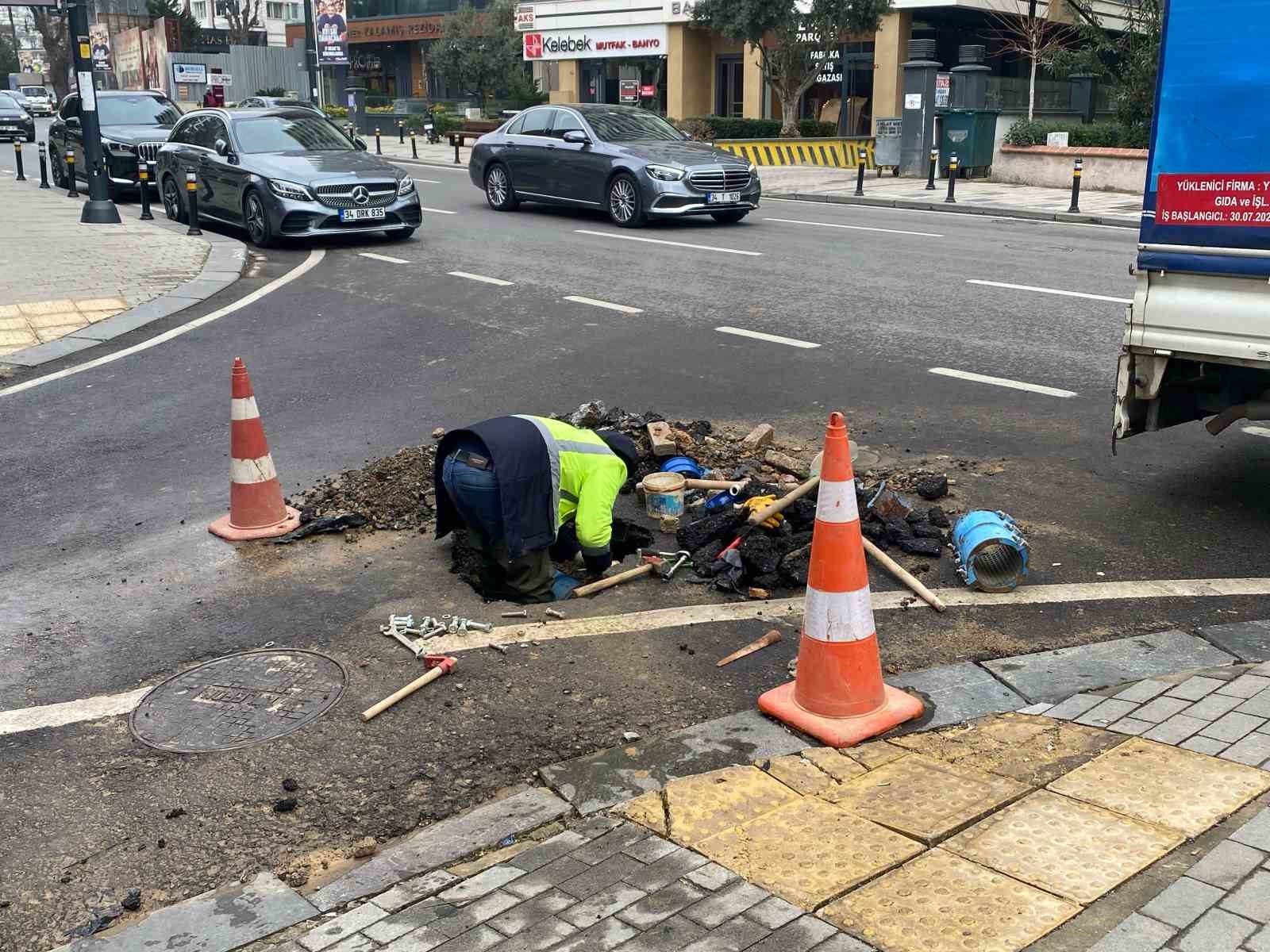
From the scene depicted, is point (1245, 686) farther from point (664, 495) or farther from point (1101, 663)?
point (664, 495)

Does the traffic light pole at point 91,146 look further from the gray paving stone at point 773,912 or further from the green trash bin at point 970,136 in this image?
the gray paving stone at point 773,912

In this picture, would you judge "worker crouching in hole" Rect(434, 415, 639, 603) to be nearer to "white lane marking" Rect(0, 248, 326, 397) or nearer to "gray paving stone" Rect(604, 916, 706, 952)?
"gray paving stone" Rect(604, 916, 706, 952)

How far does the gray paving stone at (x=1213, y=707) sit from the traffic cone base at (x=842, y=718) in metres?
0.87

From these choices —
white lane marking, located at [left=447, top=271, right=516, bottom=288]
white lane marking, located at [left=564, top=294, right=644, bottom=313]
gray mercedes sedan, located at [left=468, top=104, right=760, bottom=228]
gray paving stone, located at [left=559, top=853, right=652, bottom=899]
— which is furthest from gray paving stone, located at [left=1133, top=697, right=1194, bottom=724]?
gray mercedes sedan, located at [left=468, top=104, right=760, bottom=228]

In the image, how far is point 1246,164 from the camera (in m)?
5.11

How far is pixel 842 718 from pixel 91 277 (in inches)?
441

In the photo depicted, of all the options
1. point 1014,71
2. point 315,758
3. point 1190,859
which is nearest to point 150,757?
point 315,758

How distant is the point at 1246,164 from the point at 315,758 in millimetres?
4350

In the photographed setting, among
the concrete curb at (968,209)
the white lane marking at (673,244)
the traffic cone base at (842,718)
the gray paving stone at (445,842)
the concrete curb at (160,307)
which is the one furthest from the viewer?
the concrete curb at (968,209)

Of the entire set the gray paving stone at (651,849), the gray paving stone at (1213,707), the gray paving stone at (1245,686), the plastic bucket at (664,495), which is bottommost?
the gray paving stone at (651,849)

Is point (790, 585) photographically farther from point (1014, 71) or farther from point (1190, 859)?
point (1014, 71)

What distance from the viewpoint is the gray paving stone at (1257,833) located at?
322 centimetres

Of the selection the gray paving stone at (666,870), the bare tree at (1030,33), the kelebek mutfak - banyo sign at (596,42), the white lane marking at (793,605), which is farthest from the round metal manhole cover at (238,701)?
the kelebek mutfak - banyo sign at (596,42)

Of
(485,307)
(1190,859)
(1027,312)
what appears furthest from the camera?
(485,307)
